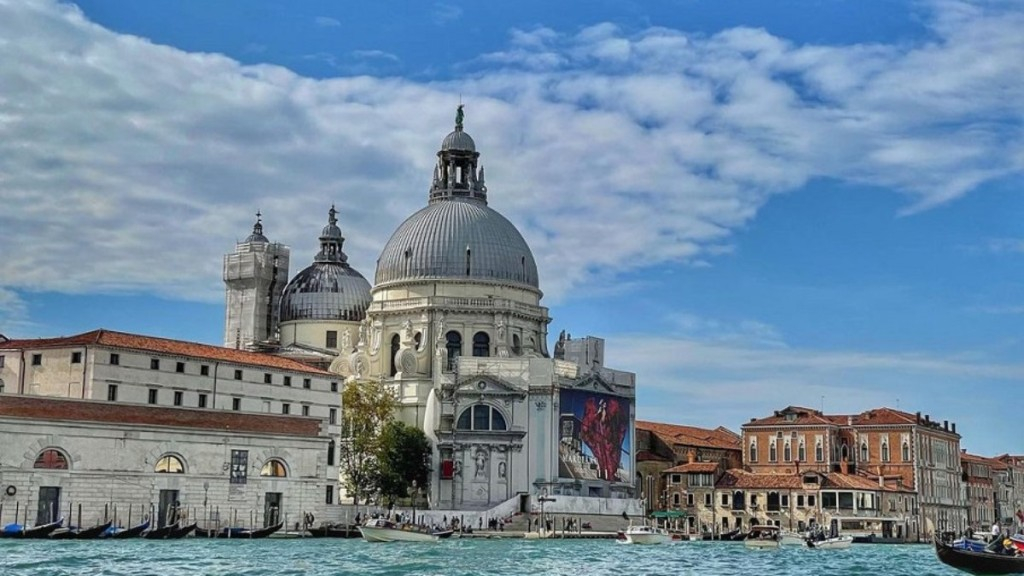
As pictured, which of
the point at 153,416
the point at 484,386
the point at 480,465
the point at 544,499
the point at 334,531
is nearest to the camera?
the point at 153,416

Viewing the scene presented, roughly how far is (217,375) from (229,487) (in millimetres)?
7526

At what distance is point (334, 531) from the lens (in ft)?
207

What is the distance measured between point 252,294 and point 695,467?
3078 cm

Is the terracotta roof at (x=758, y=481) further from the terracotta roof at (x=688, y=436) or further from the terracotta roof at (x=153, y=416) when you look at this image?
the terracotta roof at (x=153, y=416)

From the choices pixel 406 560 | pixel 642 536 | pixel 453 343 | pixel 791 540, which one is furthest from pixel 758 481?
pixel 406 560

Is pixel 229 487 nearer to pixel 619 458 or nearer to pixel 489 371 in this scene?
pixel 489 371

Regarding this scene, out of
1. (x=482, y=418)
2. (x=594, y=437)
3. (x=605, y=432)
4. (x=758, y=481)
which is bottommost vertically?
(x=758, y=481)

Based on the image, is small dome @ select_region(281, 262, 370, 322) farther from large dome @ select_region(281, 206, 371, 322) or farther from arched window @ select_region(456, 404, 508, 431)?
arched window @ select_region(456, 404, 508, 431)

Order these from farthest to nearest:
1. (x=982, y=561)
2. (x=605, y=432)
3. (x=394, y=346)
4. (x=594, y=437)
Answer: (x=394, y=346), (x=605, y=432), (x=594, y=437), (x=982, y=561)

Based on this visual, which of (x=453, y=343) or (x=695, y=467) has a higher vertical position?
(x=453, y=343)

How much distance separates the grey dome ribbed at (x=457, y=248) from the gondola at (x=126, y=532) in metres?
35.6

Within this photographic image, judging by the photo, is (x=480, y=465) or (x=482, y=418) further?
(x=482, y=418)

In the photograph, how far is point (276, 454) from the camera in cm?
6362

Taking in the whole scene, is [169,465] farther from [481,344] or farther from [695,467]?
[695,467]
